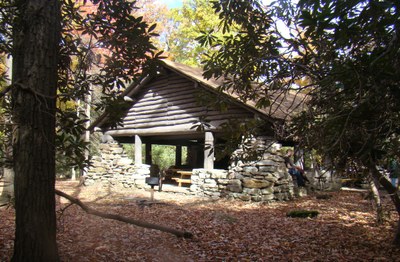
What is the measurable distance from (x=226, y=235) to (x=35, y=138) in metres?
4.03

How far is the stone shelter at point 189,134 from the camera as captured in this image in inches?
396

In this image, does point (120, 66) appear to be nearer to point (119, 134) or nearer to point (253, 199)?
point (253, 199)

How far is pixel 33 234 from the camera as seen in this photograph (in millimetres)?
3664

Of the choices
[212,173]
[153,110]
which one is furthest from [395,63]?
[153,110]

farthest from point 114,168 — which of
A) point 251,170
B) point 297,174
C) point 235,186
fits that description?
point 297,174

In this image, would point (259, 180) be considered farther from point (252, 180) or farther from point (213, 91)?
point (213, 91)

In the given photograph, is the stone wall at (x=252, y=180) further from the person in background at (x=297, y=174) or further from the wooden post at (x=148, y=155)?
the wooden post at (x=148, y=155)

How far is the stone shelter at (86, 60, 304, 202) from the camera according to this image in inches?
396

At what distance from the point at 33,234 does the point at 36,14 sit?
99.2 inches

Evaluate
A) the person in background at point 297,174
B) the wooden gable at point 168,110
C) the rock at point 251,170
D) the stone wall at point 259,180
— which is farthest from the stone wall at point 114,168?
the person in background at point 297,174

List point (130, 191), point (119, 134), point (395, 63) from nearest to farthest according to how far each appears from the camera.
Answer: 1. point (395, 63)
2. point (130, 191)
3. point (119, 134)

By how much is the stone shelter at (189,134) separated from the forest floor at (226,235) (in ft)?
3.79

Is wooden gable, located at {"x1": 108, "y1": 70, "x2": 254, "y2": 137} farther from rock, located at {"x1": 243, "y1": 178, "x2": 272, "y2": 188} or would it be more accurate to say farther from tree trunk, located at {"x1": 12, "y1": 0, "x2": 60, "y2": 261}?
tree trunk, located at {"x1": 12, "y1": 0, "x2": 60, "y2": 261}

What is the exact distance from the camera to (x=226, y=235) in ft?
20.5
